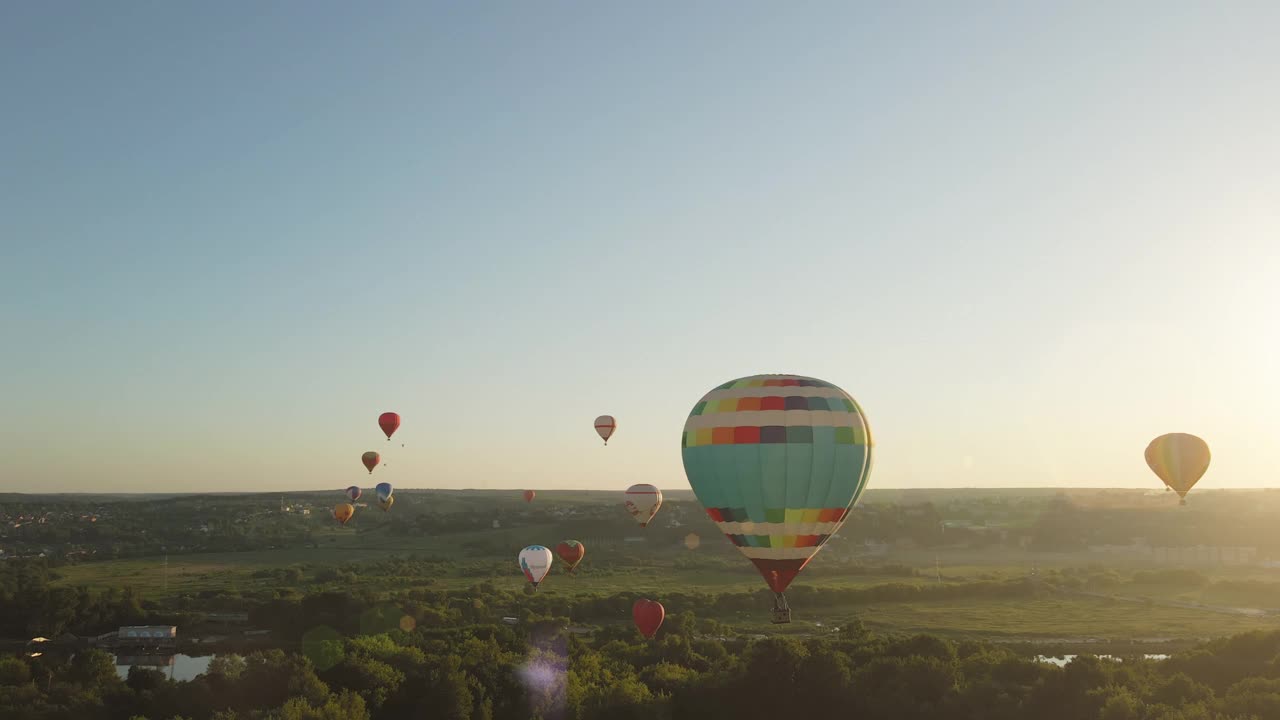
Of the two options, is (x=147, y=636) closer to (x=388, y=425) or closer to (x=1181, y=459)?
(x=388, y=425)

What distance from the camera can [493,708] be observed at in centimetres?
3906

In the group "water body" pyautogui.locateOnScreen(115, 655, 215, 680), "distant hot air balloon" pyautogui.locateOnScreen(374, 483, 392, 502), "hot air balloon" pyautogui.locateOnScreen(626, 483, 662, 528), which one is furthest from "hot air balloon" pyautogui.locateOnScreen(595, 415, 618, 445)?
"distant hot air balloon" pyautogui.locateOnScreen(374, 483, 392, 502)

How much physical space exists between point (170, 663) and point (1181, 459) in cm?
5645

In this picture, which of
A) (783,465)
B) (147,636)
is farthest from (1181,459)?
(147,636)

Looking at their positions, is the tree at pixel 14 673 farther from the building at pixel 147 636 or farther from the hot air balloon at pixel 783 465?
the hot air balloon at pixel 783 465

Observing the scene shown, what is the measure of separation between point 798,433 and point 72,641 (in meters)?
60.3

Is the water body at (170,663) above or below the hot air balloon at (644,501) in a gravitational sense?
below

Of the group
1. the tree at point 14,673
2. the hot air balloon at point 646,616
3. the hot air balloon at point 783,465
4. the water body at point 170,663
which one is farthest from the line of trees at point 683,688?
the water body at point 170,663

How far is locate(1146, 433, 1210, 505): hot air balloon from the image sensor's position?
45719mm

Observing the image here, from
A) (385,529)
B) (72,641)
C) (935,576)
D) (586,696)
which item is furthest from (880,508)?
(586,696)

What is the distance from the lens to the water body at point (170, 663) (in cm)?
6022

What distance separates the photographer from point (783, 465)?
30812 mm

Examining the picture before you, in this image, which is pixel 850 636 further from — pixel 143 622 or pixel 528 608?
pixel 143 622

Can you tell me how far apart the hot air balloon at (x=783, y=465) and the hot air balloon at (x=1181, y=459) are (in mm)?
21471
